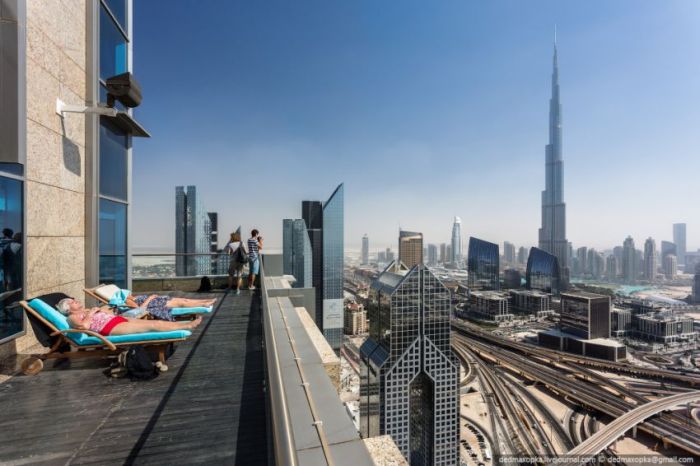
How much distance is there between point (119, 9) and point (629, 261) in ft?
546

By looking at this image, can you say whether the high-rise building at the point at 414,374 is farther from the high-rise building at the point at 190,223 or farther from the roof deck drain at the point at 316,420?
the roof deck drain at the point at 316,420

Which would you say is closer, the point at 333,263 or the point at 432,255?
the point at 333,263

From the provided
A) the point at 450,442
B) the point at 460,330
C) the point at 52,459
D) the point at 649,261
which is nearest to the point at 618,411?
the point at 450,442

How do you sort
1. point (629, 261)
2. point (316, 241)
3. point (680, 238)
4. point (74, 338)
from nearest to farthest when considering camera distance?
point (74, 338), point (316, 241), point (629, 261), point (680, 238)

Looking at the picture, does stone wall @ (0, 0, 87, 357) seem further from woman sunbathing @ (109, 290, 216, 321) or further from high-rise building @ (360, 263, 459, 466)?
high-rise building @ (360, 263, 459, 466)

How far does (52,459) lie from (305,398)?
1830mm

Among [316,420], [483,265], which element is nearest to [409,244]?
[483,265]

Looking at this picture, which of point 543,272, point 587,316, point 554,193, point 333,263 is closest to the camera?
point 587,316

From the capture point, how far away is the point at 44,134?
4359 mm

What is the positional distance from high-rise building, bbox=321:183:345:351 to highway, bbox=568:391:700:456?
36.4 metres

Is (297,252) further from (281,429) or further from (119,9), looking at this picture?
(281,429)

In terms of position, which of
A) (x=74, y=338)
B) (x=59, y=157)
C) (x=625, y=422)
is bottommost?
A: (x=625, y=422)

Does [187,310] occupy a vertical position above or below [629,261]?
above

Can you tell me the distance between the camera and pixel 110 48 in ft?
20.7
